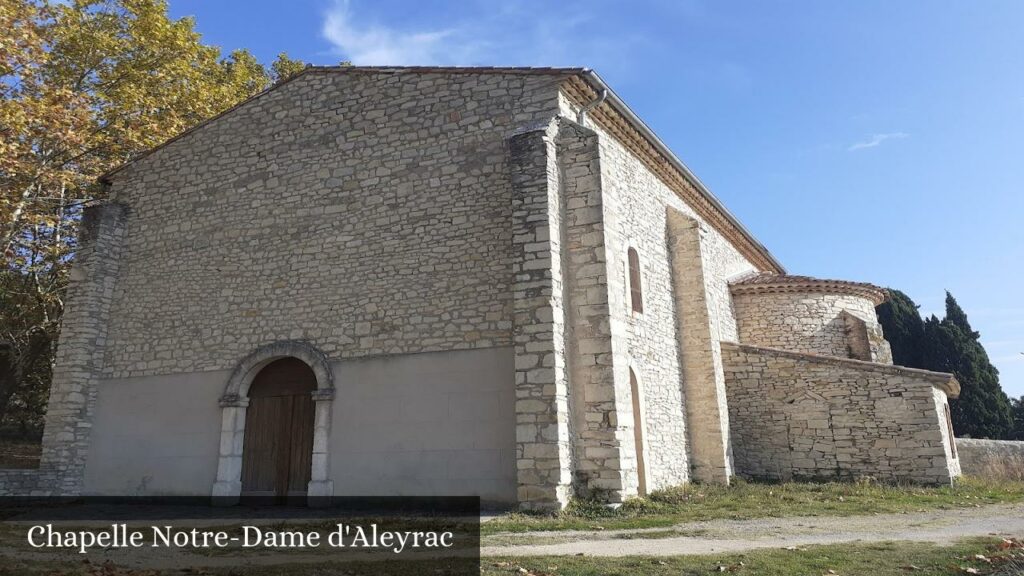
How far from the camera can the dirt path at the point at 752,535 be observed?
263 inches

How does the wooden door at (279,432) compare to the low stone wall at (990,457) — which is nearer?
the wooden door at (279,432)

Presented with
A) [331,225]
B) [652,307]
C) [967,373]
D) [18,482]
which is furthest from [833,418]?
[967,373]

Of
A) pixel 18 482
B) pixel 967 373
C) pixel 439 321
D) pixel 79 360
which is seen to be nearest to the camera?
pixel 439 321

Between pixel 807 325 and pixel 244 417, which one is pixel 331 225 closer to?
pixel 244 417

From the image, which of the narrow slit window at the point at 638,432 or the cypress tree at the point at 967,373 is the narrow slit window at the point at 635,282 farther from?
the cypress tree at the point at 967,373

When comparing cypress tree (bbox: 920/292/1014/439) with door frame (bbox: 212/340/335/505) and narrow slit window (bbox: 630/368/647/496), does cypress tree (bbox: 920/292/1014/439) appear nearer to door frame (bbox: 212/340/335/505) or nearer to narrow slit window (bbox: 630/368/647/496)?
narrow slit window (bbox: 630/368/647/496)

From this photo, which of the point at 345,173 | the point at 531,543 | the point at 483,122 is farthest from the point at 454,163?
the point at 531,543

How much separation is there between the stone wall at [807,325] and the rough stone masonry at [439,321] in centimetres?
270

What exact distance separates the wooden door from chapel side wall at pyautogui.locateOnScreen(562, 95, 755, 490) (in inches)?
219

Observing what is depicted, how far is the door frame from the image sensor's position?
1076 cm

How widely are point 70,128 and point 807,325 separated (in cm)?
1757

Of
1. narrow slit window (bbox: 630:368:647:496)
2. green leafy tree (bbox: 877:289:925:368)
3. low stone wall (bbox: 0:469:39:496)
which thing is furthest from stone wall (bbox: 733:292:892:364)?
low stone wall (bbox: 0:469:39:496)

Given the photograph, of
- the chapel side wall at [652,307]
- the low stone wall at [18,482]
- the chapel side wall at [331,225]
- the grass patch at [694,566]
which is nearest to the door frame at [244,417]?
the chapel side wall at [331,225]

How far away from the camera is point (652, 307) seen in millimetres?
12836
